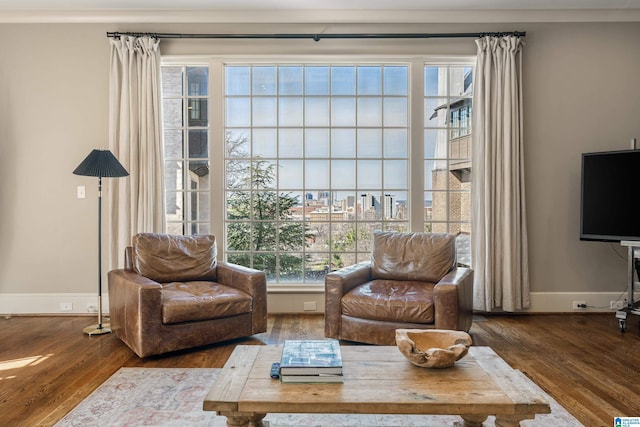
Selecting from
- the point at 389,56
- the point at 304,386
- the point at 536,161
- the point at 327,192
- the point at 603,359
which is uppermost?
the point at 389,56

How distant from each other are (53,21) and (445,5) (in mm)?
3710

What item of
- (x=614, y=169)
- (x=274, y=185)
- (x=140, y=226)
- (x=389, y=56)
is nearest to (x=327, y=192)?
(x=274, y=185)

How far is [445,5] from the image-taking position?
13.6 feet

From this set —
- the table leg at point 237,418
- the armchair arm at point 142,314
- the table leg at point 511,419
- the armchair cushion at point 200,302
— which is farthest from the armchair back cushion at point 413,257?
the table leg at point 237,418

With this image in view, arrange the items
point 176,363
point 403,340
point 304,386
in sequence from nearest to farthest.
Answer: point 304,386
point 403,340
point 176,363

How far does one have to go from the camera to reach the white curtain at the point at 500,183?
4219mm

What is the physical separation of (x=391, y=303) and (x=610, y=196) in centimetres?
232

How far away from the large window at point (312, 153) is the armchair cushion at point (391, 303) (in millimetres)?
1127

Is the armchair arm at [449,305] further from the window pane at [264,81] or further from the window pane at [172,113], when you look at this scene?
the window pane at [172,113]

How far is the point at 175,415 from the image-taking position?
2305mm

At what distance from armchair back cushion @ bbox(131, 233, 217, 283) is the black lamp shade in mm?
569

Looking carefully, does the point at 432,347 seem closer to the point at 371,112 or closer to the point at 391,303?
the point at 391,303

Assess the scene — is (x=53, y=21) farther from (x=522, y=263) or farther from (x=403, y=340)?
(x=522, y=263)

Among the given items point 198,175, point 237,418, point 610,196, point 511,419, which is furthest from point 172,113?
point 610,196
